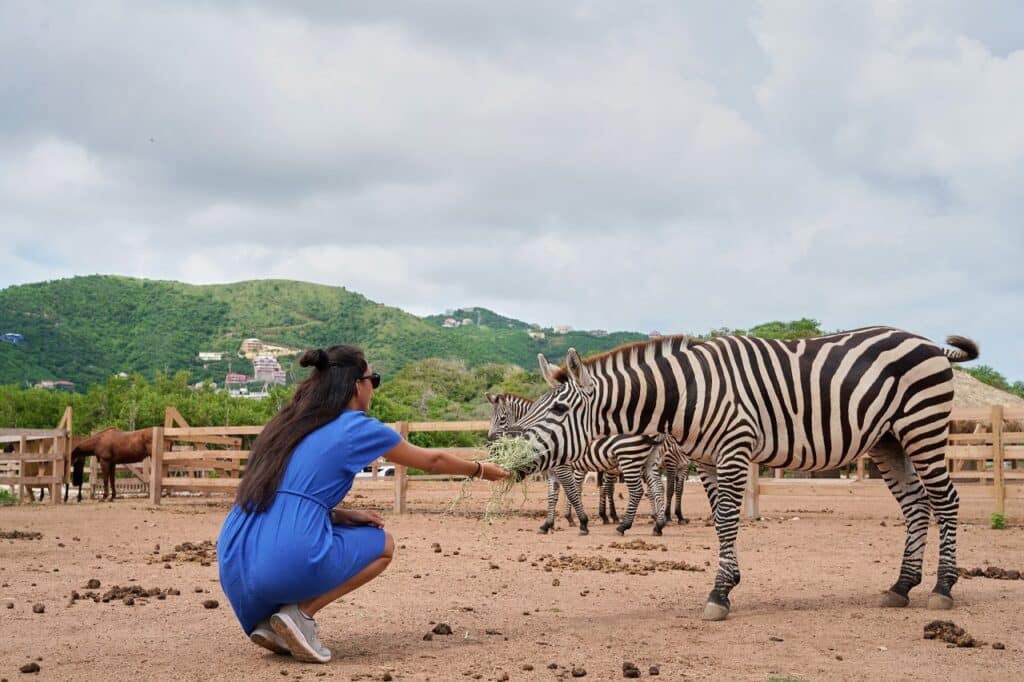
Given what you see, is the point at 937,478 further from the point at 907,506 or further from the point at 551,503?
the point at 551,503

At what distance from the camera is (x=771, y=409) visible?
6.89 metres

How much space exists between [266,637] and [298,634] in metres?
0.24

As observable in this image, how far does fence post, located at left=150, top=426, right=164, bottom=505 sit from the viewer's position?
1959 centimetres

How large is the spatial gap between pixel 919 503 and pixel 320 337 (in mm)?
127224

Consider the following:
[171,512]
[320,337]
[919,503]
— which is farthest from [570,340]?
[919,503]

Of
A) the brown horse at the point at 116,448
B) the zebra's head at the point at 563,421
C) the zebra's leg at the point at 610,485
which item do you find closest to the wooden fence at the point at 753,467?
the brown horse at the point at 116,448

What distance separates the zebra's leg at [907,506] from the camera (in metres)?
6.91

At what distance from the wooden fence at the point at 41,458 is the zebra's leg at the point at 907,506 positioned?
1800 centimetres

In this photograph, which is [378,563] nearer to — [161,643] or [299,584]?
[299,584]

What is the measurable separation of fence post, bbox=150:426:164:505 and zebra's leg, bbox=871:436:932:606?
52.9ft

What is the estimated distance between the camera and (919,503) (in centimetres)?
→ 729

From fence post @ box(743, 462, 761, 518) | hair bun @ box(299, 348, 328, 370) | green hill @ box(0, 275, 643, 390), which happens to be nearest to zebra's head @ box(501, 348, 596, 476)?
hair bun @ box(299, 348, 328, 370)

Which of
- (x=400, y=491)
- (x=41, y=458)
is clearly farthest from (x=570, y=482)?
(x=41, y=458)

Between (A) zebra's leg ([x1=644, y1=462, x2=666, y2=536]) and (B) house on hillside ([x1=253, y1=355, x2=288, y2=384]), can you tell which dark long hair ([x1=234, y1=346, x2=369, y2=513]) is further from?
(B) house on hillside ([x1=253, y1=355, x2=288, y2=384])
